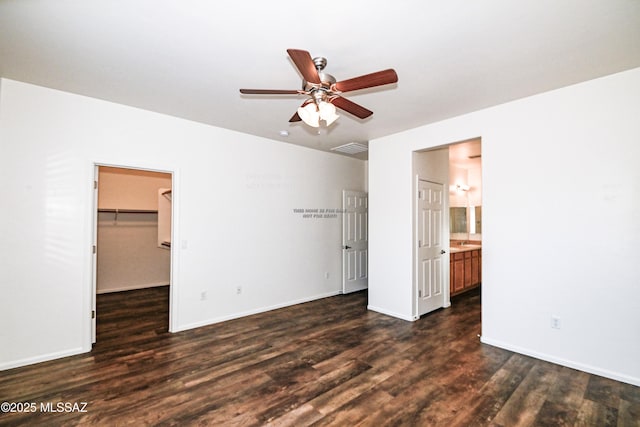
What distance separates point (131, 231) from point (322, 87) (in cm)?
571

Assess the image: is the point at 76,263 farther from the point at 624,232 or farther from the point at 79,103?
the point at 624,232

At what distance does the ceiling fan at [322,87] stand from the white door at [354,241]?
3.31 metres

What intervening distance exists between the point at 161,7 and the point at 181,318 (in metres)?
3.39

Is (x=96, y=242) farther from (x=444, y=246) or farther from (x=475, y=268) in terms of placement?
(x=475, y=268)

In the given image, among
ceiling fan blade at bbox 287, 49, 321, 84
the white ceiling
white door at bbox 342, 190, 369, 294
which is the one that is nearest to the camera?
ceiling fan blade at bbox 287, 49, 321, 84

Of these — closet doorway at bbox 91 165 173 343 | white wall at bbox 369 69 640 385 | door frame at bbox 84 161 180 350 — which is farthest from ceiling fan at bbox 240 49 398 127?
closet doorway at bbox 91 165 173 343

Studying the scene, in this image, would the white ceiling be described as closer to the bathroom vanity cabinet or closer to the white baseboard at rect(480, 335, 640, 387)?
the white baseboard at rect(480, 335, 640, 387)

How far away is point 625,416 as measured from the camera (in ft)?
6.99

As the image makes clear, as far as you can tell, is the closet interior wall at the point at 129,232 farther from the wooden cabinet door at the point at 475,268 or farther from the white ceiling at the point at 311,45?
the wooden cabinet door at the point at 475,268

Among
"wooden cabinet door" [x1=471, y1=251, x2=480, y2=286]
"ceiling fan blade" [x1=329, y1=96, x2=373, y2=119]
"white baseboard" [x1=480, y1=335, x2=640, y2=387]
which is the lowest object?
"white baseboard" [x1=480, y1=335, x2=640, y2=387]

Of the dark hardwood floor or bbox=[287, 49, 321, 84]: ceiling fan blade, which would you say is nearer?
bbox=[287, 49, 321, 84]: ceiling fan blade

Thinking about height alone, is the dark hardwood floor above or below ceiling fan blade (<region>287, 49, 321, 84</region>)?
below

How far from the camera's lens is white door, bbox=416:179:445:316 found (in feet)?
14.1

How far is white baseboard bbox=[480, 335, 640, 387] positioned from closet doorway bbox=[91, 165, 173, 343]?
5366 millimetres
